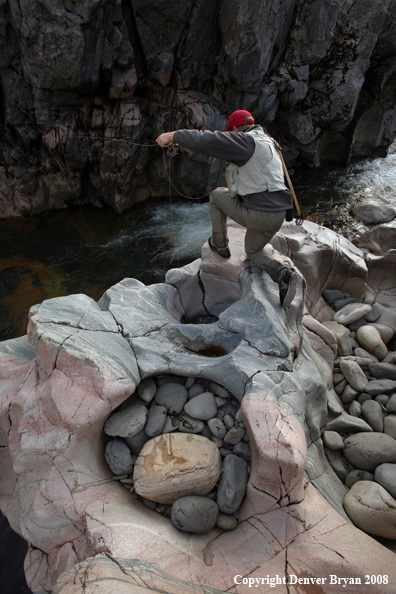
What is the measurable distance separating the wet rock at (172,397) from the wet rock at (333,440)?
148 centimetres

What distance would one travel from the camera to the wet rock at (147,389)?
271 centimetres

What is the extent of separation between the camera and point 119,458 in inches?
95.6

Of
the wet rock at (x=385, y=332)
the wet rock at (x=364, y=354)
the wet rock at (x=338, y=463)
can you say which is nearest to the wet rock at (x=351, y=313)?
the wet rock at (x=385, y=332)

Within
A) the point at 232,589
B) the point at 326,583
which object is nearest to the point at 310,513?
the point at 326,583

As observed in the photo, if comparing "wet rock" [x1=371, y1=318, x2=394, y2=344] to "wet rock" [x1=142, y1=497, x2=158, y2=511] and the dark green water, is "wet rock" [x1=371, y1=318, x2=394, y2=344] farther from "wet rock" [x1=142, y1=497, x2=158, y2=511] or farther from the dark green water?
the dark green water

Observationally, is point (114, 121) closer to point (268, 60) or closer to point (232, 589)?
point (268, 60)

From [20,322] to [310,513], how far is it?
231 inches

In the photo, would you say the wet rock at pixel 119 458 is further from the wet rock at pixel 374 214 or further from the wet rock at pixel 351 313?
the wet rock at pixel 374 214

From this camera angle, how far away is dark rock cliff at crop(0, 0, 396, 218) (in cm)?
694

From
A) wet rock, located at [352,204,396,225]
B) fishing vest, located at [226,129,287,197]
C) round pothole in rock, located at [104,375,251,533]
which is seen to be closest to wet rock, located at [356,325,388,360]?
fishing vest, located at [226,129,287,197]

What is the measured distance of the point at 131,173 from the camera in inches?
354

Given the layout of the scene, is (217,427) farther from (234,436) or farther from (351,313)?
(351,313)

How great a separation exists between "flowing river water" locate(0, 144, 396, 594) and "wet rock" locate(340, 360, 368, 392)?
4.50 m

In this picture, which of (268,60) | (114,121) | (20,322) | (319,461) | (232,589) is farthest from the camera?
(268,60)
